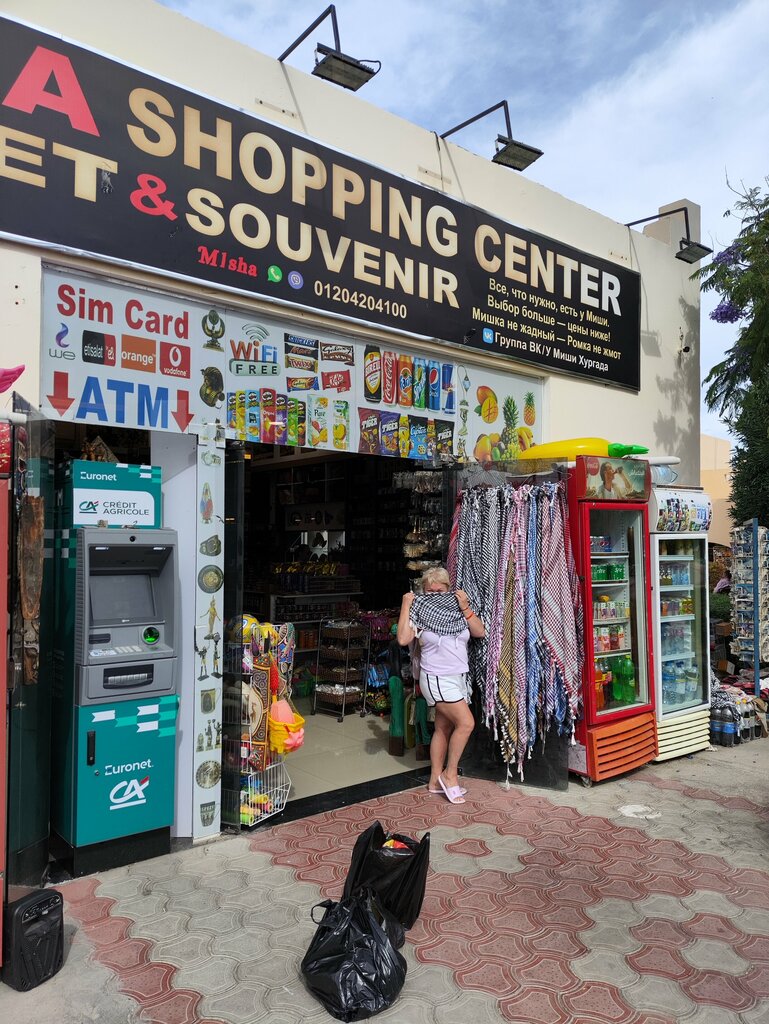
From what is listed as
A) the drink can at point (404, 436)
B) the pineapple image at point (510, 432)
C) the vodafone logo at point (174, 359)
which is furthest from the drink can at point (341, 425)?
the pineapple image at point (510, 432)

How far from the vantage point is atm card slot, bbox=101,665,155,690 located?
3.86 meters

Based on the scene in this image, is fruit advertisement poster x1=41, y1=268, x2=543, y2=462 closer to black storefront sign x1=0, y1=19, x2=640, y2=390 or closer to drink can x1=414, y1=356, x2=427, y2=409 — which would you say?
drink can x1=414, y1=356, x2=427, y2=409

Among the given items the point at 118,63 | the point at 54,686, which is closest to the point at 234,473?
the point at 54,686

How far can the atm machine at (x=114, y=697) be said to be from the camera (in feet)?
12.5

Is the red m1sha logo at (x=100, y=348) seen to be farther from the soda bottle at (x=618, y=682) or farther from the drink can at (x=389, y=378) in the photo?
the soda bottle at (x=618, y=682)

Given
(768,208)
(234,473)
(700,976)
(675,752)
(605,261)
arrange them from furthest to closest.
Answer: (768,208) → (605,261) → (675,752) → (234,473) → (700,976)

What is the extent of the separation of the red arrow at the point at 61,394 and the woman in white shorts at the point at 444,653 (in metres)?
2.52

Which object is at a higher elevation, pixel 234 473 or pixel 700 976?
pixel 234 473

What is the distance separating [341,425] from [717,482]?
29.9 m

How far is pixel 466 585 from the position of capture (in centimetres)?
568

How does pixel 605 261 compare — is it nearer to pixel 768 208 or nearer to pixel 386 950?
pixel 768 208

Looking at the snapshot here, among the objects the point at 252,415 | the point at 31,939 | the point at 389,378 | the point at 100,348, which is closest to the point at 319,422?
the point at 252,415

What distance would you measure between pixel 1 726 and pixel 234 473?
2121 millimetres

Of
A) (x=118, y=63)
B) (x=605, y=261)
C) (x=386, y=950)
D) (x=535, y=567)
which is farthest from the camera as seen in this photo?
(x=605, y=261)
